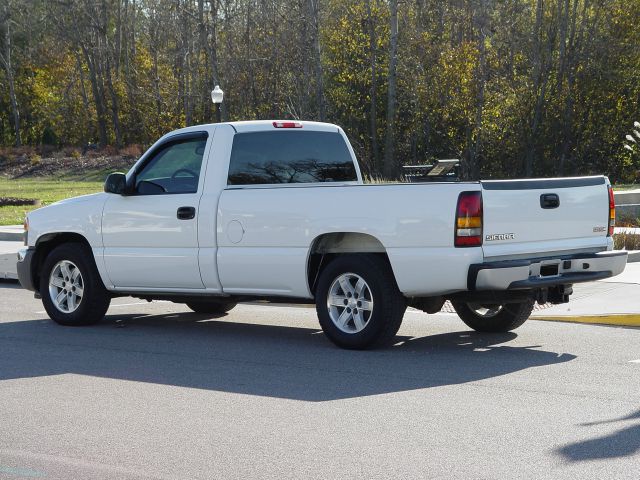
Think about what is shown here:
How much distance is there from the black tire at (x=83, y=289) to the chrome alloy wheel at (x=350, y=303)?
9.75ft

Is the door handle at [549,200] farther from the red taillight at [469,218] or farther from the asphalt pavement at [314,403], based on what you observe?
the asphalt pavement at [314,403]

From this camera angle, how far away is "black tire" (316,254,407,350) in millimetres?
9172

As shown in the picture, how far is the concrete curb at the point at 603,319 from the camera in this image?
10.8 metres

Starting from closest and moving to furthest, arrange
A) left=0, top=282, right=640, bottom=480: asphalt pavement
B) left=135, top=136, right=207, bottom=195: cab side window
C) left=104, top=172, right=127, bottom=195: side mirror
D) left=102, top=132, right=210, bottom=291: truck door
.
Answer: left=0, top=282, right=640, bottom=480: asphalt pavement
left=102, top=132, right=210, bottom=291: truck door
left=135, top=136, right=207, bottom=195: cab side window
left=104, top=172, right=127, bottom=195: side mirror

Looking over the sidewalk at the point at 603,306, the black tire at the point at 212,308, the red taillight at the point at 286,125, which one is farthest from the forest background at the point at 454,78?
the red taillight at the point at 286,125

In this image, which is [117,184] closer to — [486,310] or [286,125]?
[286,125]

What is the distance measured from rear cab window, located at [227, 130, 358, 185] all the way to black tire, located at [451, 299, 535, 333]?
1.80m

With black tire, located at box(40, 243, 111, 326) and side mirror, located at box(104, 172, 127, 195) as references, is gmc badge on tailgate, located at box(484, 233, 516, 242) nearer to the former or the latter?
side mirror, located at box(104, 172, 127, 195)

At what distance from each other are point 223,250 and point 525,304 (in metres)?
2.91

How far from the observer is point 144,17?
7156 cm

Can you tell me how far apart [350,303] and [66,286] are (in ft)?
11.8

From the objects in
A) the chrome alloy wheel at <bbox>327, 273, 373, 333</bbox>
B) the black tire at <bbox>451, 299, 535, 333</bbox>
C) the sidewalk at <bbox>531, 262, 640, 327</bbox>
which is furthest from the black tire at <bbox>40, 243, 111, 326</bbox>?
the sidewalk at <bbox>531, 262, 640, 327</bbox>

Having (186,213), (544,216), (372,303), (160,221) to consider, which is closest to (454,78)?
(160,221)

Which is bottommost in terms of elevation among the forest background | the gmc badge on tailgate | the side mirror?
the gmc badge on tailgate
